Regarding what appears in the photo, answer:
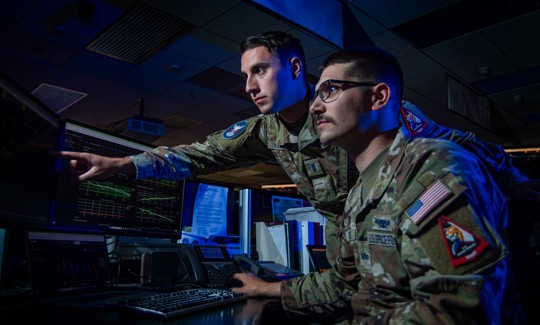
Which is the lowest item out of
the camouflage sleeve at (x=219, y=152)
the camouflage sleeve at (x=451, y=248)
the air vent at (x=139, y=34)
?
the camouflage sleeve at (x=451, y=248)

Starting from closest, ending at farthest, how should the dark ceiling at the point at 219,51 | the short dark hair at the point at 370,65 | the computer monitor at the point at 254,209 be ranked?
1. the short dark hair at the point at 370,65
2. the computer monitor at the point at 254,209
3. the dark ceiling at the point at 219,51

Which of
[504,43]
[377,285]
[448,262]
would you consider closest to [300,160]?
[377,285]

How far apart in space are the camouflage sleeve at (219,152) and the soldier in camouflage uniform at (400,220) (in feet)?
1.76

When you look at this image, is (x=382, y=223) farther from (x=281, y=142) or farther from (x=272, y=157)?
(x=272, y=157)

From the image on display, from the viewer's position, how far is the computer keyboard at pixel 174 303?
0.90 meters

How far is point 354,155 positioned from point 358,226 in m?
0.26

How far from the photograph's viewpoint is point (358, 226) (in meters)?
1.03

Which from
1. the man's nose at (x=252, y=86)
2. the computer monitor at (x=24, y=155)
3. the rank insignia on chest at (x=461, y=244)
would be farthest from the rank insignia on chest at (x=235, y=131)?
the rank insignia on chest at (x=461, y=244)

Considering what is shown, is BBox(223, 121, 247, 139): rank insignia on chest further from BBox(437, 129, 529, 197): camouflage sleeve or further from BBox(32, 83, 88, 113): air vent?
BBox(32, 83, 88, 113): air vent

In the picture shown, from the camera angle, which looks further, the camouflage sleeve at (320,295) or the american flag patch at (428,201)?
the camouflage sleeve at (320,295)

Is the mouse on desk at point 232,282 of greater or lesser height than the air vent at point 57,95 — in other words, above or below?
below

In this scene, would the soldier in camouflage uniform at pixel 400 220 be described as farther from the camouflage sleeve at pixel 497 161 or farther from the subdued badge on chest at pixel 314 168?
the subdued badge on chest at pixel 314 168

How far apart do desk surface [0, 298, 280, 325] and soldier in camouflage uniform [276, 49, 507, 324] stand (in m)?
0.26

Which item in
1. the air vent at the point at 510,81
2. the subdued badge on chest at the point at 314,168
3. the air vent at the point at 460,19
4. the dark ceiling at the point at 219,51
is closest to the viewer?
the subdued badge on chest at the point at 314,168
